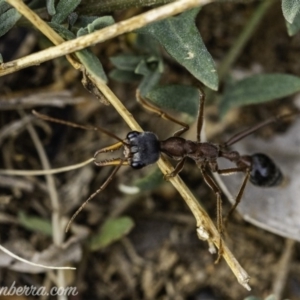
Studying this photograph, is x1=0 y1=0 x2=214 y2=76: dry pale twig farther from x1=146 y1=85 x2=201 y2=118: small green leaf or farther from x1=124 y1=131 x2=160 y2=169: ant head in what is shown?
x1=146 y1=85 x2=201 y2=118: small green leaf

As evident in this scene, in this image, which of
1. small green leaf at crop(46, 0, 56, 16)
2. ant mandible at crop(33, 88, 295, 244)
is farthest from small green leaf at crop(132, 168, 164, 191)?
small green leaf at crop(46, 0, 56, 16)

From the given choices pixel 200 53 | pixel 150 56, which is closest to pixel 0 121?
pixel 150 56

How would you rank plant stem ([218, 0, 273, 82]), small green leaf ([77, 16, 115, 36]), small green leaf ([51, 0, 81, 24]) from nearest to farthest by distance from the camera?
small green leaf ([77, 16, 115, 36]) → small green leaf ([51, 0, 81, 24]) → plant stem ([218, 0, 273, 82])

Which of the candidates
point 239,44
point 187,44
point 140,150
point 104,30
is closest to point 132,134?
point 140,150

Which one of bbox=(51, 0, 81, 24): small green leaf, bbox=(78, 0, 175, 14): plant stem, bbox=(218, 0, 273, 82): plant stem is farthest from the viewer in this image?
bbox=(218, 0, 273, 82): plant stem

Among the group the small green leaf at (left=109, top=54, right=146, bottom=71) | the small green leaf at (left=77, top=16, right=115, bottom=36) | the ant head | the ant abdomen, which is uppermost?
the small green leaf at (left=77, top=16, right=115, bottom=36)

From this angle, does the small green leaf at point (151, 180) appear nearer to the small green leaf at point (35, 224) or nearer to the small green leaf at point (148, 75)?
the small green leaf at point (148, 75)
